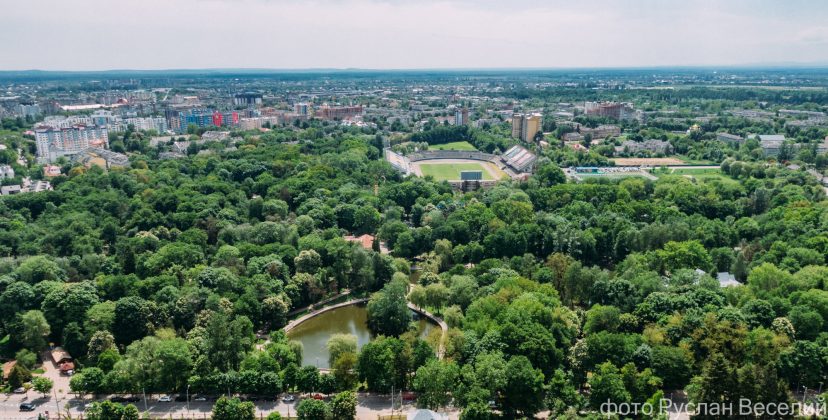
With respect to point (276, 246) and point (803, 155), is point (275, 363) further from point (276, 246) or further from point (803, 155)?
Result: point (803, 155)

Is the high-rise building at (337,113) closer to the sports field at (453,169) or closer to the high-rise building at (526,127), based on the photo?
the high-rise building at (526,127)

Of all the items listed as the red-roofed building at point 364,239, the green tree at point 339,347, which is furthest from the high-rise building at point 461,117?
the green tree at point 339,347

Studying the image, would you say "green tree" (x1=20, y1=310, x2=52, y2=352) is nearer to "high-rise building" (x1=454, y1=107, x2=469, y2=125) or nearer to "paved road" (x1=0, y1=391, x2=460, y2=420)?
"paved road" (x1=0, y1=391, x2=460, y2=420)

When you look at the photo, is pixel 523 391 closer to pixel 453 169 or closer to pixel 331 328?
pixel 331 328

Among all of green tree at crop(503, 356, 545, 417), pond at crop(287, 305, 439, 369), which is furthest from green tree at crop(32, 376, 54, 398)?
green tree at crop(503, 356, 545, 417)

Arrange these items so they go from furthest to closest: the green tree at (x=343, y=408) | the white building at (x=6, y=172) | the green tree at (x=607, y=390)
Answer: the white building at (x=6, y=172), the green tree at (x=343, y=408), the green tree at (x=607, y=390)

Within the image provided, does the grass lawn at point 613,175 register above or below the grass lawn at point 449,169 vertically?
above
